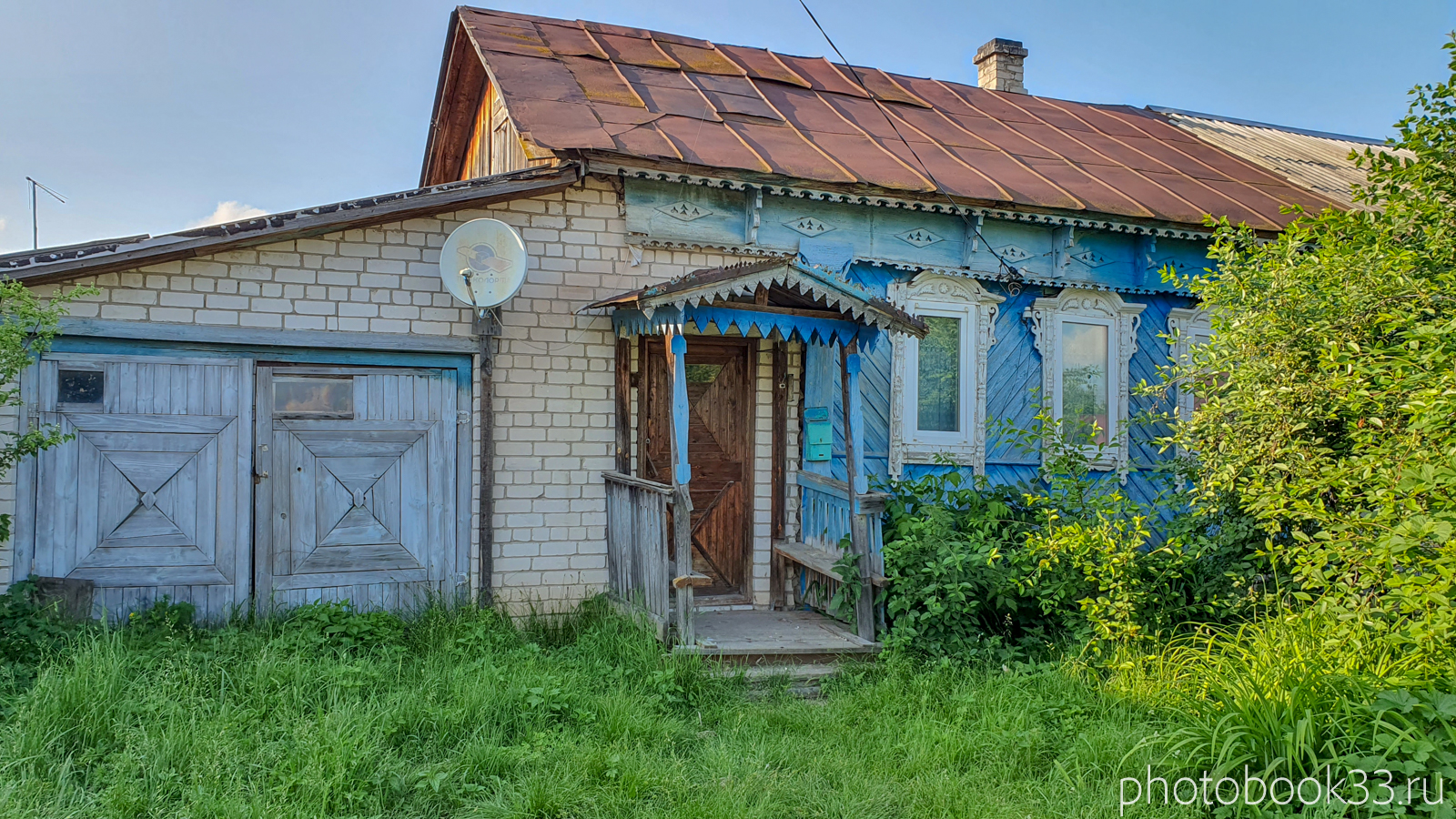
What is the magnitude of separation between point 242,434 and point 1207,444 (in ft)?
19.5

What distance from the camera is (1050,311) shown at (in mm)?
8219

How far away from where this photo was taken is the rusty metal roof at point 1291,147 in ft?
33.1

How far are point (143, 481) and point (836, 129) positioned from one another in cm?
610

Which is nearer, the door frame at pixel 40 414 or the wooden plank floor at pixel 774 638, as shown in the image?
the door frame at pixel 40 414

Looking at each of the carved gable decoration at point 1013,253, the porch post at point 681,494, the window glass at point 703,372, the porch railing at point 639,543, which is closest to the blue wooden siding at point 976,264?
the carved gable decoration at point 1013,253

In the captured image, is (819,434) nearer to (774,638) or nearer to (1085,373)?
(774,638)

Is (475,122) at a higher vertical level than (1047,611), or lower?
higher

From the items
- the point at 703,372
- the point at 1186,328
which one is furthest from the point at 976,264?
the point at 703,372

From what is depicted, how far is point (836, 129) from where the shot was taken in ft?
27.5

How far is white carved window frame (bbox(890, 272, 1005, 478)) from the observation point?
7645 mm

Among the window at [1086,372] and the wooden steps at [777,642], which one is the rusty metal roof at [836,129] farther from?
the wooden steps at [777,642]

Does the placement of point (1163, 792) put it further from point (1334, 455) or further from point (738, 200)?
point (738, 200)

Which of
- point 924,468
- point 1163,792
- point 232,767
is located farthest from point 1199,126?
point 232,767

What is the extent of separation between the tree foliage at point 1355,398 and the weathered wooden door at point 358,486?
4.77 meters
